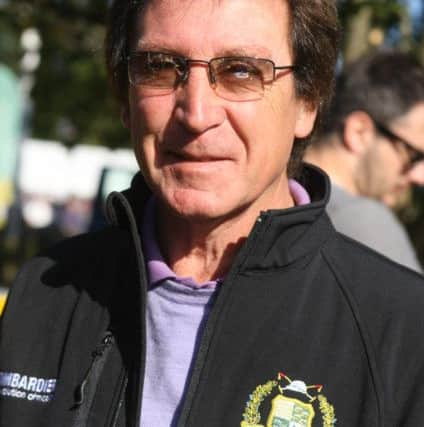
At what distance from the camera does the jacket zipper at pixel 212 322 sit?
2.20 meters

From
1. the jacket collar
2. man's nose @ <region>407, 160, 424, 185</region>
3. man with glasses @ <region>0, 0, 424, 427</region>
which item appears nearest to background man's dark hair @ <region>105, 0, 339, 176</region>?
man with glasses @ <region>0, 0, 424, 427</region>

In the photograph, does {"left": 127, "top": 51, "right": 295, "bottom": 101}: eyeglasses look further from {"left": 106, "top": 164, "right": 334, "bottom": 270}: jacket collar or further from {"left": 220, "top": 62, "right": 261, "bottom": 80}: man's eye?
{"left": 106, "top": 164, "right": 334, "bottom": 270}: jacket collar

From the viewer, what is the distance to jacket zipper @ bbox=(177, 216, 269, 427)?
2.20 meters

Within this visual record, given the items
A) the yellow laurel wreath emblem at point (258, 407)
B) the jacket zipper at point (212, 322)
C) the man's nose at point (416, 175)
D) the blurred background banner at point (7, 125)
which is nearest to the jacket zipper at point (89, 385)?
the jacket zipper at point (212, 322)

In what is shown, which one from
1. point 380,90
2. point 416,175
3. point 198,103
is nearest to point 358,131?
point 380,90

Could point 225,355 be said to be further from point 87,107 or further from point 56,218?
point 56,218

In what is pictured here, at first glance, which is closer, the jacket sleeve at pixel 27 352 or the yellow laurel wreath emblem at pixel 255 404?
the yellow laurel wreath emblem at pixel 255 404

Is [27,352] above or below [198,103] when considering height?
below

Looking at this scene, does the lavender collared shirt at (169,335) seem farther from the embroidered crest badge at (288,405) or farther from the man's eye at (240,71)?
the man's eye at (240,71)

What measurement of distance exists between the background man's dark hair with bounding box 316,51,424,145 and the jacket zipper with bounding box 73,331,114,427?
165cm

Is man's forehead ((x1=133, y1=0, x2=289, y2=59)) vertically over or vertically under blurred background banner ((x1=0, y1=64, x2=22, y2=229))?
over

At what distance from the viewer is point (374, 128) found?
12.5 feet

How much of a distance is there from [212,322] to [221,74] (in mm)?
566

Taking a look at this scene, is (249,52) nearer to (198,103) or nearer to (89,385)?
(198,103)
